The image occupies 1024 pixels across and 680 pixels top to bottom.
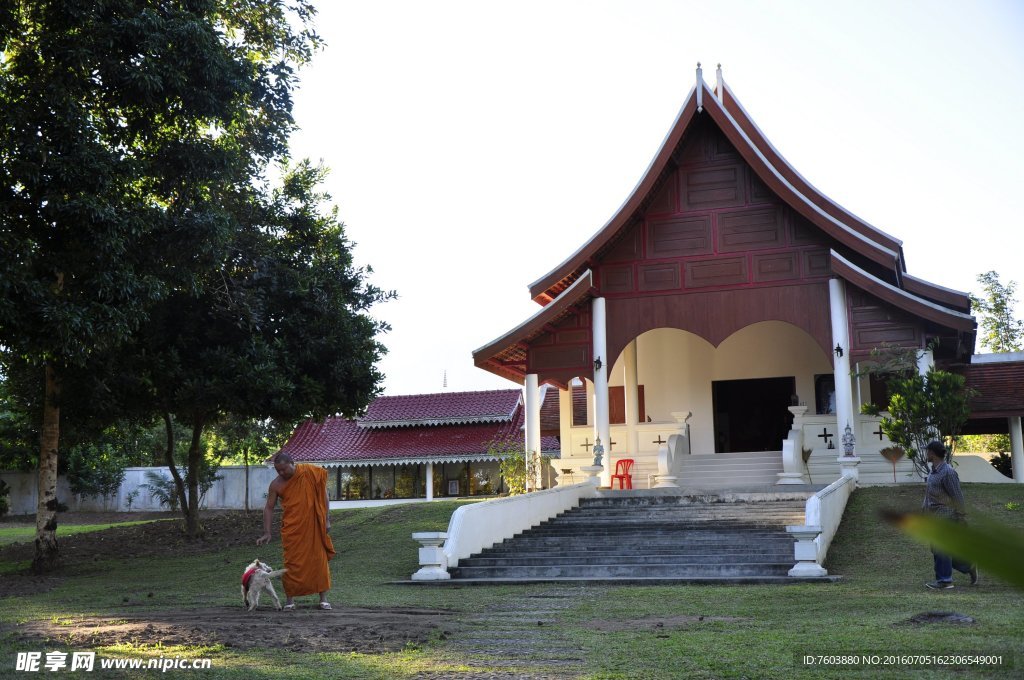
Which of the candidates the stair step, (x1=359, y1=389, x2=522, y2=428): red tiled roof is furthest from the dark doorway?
(x1=359, y1=389, x2=522, y2=428): red tiled roof

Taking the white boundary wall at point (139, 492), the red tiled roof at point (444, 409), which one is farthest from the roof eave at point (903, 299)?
the white boundary wall at point (139, 492)

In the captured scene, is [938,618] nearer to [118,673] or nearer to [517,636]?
[517,636]

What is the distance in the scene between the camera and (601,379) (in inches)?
744

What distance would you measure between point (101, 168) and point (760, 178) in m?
12.1

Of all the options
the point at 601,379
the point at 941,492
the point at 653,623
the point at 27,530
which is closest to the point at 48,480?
the point at 601,379

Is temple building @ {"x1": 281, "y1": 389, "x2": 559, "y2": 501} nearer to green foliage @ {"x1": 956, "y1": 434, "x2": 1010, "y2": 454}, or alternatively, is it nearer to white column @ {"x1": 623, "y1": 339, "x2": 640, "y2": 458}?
white column @ {"x1": 623, "y1": 339, "x2": 640, "y2": 458}

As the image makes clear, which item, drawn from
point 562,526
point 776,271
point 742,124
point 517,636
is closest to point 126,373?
point 562,526

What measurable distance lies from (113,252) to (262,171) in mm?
5161

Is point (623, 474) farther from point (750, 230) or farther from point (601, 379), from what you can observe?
point (750, 230)

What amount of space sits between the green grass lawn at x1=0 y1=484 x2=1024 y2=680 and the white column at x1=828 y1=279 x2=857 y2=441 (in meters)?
3.31

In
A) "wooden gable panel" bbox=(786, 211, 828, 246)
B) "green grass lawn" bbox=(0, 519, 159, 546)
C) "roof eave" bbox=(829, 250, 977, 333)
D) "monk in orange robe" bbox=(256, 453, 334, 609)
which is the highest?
"wooden gable panel" bbox=(786, 211, 828, 246)

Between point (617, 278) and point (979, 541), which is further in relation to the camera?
point (617, 278)

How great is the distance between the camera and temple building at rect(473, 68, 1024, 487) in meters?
17.9

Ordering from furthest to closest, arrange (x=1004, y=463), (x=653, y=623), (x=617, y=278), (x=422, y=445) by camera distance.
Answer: (x=422, y=445), (x=1004, y=463), (x=617, y=278), (x=653, y=623)
